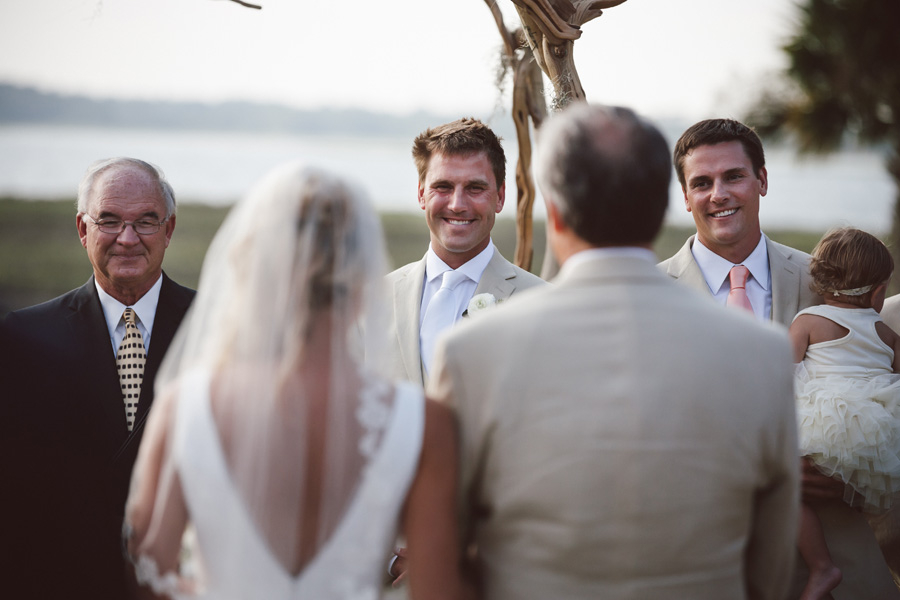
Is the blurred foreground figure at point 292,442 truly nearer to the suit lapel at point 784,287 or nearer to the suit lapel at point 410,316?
the suit lapel at point 410,316

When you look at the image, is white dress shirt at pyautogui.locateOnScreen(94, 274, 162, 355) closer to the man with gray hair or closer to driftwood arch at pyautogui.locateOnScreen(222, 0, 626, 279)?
the man with gray hair

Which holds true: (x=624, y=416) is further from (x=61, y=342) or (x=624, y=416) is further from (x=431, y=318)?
(x=61, y=342)

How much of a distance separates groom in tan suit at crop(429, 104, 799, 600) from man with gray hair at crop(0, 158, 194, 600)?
1414 mm

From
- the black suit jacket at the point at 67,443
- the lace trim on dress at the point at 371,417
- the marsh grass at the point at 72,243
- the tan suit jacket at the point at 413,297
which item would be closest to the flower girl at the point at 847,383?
the tan suit jacket at the point at 413,297

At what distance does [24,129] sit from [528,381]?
40.0 meters

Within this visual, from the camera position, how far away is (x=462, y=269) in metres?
3.84

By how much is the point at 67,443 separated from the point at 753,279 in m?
3.24

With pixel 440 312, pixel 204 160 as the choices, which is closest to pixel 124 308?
pixel 440 312

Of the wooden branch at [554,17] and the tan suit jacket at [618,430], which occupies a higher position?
the wooden branch at [554,17]

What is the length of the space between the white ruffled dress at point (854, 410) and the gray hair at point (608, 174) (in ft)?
6.60

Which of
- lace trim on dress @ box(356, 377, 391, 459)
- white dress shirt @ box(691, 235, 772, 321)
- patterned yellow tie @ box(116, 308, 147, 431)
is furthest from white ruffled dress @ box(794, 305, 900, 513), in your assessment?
patterned yellow tie @ box(116, 308, 147, 431)

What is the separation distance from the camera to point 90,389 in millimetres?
3375

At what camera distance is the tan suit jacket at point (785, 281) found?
3.76 metres

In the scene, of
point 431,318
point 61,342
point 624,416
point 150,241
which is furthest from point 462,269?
point 624,416
